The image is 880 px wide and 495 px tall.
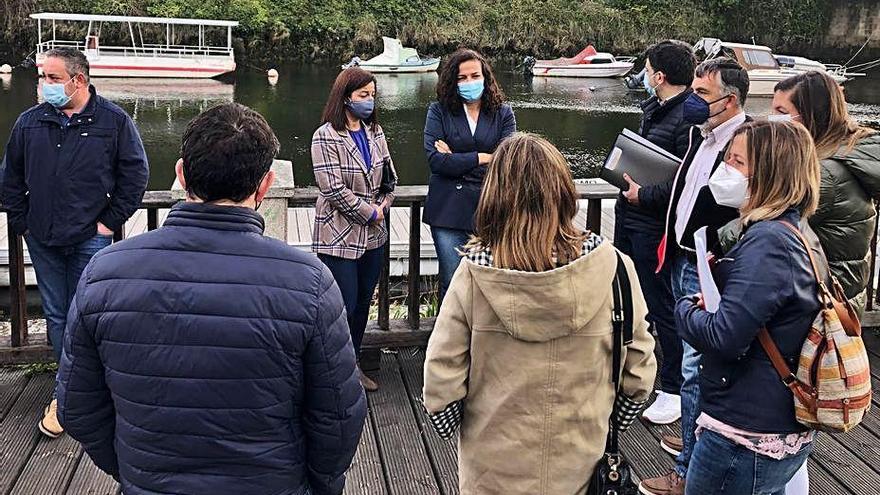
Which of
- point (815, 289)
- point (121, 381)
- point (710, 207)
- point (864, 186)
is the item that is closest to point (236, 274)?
point (121, 381)

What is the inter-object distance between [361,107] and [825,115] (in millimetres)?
1647

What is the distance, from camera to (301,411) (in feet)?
5.78

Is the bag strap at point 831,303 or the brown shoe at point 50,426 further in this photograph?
the brown shoe at point 50,426

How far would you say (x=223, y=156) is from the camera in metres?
1.65

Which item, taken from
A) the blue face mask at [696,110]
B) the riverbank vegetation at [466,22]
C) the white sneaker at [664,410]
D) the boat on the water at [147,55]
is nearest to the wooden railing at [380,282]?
the blue face mask at [696,110]

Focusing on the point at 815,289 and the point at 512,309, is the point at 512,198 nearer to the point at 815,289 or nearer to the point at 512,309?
the point at 512,309

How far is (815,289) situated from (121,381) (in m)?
1.48

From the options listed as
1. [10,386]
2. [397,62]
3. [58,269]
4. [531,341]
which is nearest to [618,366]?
[531,341]

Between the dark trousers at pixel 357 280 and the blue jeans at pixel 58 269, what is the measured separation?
853mm

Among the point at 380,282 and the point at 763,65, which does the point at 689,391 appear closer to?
the point at 380,282

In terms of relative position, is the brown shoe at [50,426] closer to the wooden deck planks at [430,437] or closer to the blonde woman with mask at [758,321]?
the wooden deck planks at [430,437]

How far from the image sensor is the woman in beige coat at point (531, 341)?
1.87 metres

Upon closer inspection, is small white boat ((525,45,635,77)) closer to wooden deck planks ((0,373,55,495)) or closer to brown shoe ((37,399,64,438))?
wooden deck planks ((0,373,55,495))

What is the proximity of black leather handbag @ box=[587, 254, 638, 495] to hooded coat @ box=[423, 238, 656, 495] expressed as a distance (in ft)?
0.05
